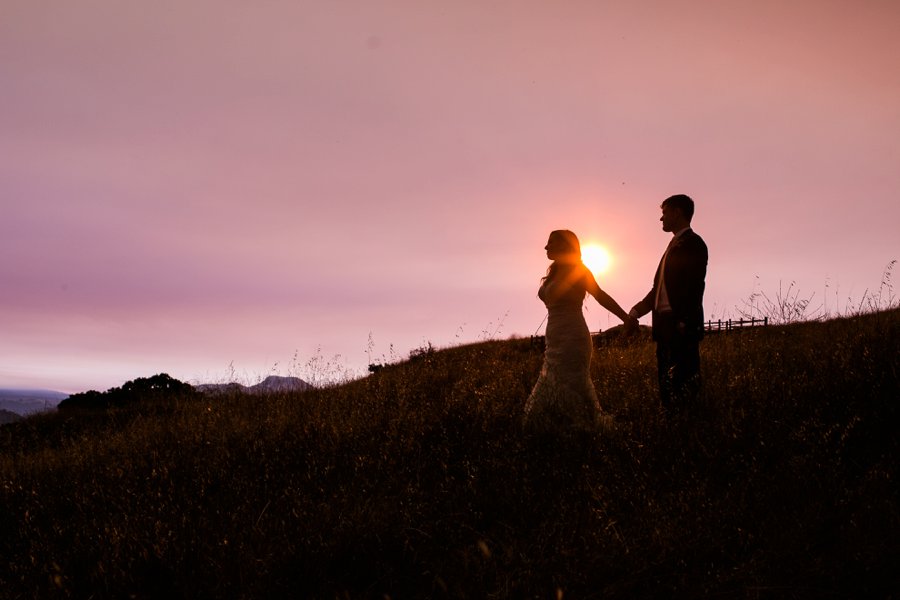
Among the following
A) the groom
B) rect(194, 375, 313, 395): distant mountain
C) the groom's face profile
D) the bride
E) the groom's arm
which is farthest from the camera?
rect(194, 375, 313, 395): distant mountain

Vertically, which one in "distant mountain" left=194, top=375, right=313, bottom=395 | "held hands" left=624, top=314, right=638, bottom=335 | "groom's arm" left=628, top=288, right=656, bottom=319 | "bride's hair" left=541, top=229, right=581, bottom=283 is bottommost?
"distant mountain" left=194, top=375, right=313, bottom=395

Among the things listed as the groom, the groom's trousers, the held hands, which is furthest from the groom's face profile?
the held hands

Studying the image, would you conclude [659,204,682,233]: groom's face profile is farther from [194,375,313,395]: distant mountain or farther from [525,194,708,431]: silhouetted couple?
[194,375,313,395]: distant mountain

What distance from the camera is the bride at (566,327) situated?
17.9ft

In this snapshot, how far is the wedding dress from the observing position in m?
5.08

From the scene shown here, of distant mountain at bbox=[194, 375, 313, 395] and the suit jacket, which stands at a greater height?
the suit jacket

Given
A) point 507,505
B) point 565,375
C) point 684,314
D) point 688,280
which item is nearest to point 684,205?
point 688,280

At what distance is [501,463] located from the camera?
400 cm

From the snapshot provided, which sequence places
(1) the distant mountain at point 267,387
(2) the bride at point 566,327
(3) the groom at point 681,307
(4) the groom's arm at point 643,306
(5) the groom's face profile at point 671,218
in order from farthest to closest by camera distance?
(1) the distant mountain at point 267,387 < (4) the groom's arm at point 643,306 < (2) the bride at point 566,327 < (5) the groom's face profile at point 671,218 < (3) the groom at point 681,307

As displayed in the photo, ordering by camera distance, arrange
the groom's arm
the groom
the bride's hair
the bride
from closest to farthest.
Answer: the groom → the bride → the groom's arm → the bride's hair

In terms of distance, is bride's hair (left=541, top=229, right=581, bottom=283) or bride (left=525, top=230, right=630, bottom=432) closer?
bride (left=525, top=230, right=630, bottom=432)

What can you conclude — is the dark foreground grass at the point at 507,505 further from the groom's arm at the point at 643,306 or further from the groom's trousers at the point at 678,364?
the groom's arm at the point at 643,306

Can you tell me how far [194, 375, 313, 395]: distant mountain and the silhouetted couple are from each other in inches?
207

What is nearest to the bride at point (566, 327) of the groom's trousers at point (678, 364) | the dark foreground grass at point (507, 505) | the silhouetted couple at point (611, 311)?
the silhouetted couple at point (611, 311)
